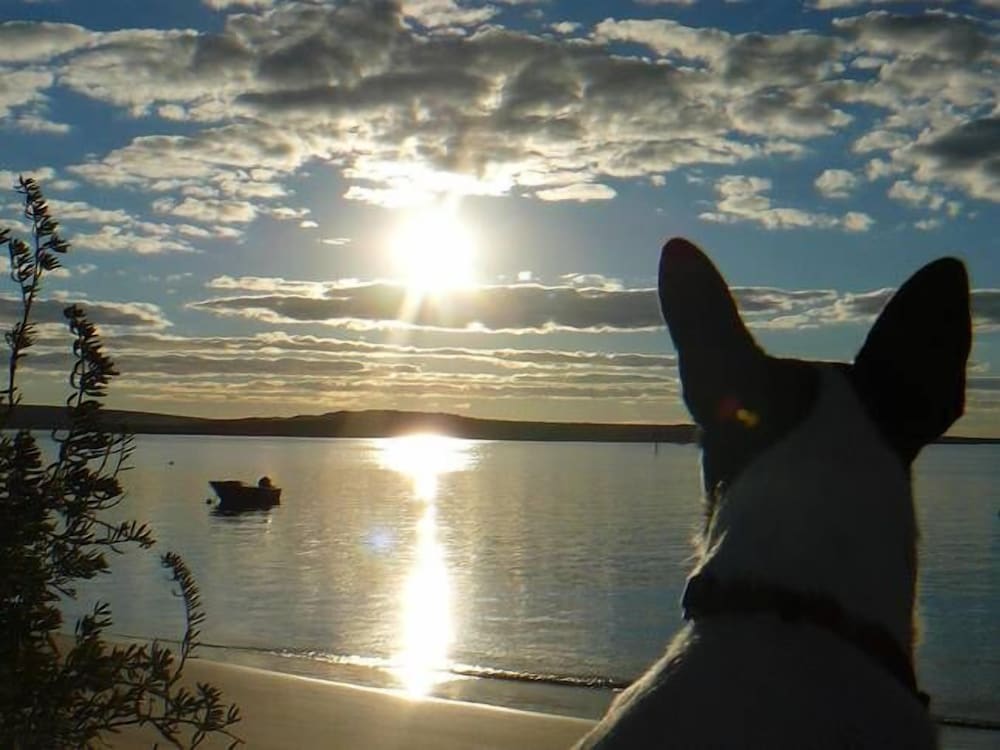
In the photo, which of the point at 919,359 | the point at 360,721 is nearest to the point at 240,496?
the point at 360,721

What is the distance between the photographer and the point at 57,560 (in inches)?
141

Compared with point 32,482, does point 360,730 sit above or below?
below

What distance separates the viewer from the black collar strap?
1741mm

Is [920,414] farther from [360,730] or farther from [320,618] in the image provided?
[320,618]

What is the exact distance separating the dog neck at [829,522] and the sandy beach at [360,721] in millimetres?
7448

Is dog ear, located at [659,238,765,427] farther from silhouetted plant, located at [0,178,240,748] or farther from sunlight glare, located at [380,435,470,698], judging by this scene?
sunlight glare, located at [380,435,470,698]

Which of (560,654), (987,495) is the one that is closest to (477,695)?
(560,654)

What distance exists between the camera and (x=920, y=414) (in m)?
1.97

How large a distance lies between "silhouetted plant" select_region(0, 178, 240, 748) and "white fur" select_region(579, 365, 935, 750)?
2.24 m

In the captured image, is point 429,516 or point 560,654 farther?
point 429,516

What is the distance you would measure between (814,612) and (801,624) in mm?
29

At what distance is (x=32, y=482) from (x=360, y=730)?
25.0 ft

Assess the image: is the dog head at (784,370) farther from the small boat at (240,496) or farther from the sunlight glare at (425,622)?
the small boat at (240,496)

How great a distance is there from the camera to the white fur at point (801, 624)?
1656mm
